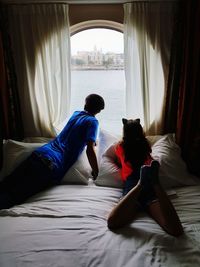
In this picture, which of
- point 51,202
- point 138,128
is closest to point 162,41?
point 138,128

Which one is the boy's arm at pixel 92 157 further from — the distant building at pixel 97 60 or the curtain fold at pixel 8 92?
the distant building at pixel 97 60

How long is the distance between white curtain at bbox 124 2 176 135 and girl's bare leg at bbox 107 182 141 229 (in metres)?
1.23

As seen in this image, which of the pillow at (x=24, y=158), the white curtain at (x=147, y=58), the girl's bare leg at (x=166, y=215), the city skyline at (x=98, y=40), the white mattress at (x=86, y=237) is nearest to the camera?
the white mattress at (x=86, y=237)

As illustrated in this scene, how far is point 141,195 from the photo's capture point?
1.75 metres

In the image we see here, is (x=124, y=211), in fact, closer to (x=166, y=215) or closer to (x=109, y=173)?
(x=166, y=215)

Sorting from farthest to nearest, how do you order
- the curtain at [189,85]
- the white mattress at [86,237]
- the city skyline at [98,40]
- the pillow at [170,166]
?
the city skyline at [98,40]
the curtain at [189,85]
the pillow at [170,166]
the white mattress at [86,237]

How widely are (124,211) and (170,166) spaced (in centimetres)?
81

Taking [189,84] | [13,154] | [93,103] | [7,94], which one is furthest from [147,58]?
[13,154]

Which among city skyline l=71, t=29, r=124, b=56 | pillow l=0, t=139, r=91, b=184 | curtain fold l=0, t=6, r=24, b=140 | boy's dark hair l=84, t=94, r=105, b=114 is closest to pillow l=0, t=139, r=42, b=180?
pillow l=0, t=139, r=91, b=184

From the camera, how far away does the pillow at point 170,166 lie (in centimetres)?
219

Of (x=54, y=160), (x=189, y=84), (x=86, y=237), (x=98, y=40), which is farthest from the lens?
(x=98, y=40)

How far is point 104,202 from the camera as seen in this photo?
1950mm

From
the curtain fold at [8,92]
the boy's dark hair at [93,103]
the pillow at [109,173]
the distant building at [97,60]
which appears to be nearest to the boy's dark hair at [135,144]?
the pillow at [109,173]

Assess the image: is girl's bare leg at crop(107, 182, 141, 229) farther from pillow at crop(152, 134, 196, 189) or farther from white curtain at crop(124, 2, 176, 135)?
white curtain at crop(124, 2, 176, 135)
